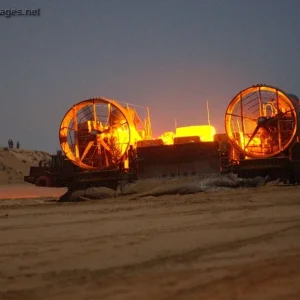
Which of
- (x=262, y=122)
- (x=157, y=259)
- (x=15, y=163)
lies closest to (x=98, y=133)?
(x=262, y=122)

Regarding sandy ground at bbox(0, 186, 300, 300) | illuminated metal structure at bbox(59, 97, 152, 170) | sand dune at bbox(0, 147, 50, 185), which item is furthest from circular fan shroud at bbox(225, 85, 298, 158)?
sand dune at bbox(0, 147, 50, 185)

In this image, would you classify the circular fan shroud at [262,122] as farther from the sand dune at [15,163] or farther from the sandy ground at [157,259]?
the sand dune at [15,163]

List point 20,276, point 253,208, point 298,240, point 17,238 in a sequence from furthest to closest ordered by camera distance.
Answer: point 253,208, point 17,238, point 298,240, point 20,276

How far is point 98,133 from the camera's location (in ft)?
44.2

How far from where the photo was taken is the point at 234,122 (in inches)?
517

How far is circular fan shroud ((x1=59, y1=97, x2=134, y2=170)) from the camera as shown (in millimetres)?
13453

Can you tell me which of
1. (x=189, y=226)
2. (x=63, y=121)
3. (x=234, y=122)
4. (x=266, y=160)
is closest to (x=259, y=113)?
(x=234, y=122)

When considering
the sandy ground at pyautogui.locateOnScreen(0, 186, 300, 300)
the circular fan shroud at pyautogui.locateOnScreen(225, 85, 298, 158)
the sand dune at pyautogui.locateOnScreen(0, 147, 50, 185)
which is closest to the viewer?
the sandy ground at pyautogui.locateOnScreen(0, 186, 300, 300)

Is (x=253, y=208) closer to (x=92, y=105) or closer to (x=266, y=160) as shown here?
(x=266, y=160)

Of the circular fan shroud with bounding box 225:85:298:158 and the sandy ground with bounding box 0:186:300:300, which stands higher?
the circular fan shroud with bounding box 225:85:298:158

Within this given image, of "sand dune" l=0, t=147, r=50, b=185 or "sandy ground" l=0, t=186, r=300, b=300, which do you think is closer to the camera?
"sandy ground" l=0, t=186, r=300, b=300

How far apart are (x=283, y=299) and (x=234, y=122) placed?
1110 centimetres

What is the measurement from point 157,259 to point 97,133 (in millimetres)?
10390

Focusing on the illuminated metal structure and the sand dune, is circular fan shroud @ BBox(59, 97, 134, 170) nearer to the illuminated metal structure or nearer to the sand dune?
the illuminated metal structure
